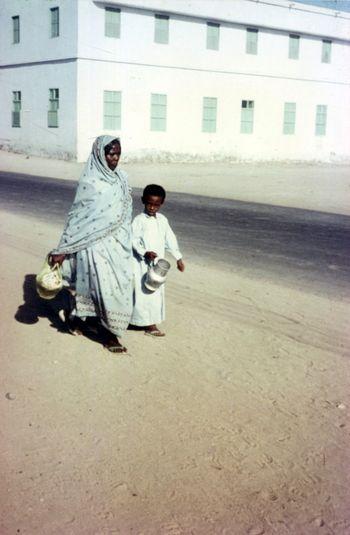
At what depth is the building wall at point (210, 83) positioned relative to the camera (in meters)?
25.7

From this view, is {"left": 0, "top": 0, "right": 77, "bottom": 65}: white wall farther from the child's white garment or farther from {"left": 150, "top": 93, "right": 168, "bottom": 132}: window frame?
the child's white garment

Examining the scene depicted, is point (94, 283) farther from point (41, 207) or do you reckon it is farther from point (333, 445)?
point (41, 207)

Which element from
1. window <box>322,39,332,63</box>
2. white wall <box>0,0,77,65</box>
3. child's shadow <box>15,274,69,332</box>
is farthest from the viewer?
window <box>322,39,332,63</box>

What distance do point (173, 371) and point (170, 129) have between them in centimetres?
2466

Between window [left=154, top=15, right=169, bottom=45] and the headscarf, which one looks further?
window [left=154, top=15, right=169, bottom=45]

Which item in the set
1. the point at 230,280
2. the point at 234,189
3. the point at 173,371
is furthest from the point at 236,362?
the point at 234,189

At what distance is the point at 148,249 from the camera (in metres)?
5.11

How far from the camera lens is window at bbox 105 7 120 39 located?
25.3 m

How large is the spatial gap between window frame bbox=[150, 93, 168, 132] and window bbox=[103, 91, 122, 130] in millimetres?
1683

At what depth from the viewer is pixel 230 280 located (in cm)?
718

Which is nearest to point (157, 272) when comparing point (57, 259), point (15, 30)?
point (57, 259)

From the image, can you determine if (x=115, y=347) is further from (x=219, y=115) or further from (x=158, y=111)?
(x=219, y=115)

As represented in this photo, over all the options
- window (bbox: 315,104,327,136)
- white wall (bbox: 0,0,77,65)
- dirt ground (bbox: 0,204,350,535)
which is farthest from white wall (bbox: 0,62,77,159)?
dirt ground (bbox: 0,204,350,535)

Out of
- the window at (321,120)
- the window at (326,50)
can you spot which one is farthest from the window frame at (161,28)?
the window at (321,120)
